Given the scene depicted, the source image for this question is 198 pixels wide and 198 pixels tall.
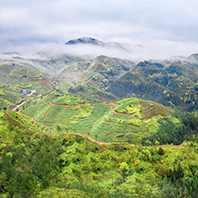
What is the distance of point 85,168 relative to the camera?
124 ft

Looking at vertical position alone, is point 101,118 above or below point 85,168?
below

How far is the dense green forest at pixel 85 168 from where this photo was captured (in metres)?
28.2

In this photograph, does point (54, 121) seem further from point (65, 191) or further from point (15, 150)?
point (65, 191)

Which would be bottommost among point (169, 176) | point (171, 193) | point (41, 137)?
point (41, 137)

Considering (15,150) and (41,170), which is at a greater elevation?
(41,170)

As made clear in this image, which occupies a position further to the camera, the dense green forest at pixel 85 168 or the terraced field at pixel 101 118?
the terraced field at pixel 101 118

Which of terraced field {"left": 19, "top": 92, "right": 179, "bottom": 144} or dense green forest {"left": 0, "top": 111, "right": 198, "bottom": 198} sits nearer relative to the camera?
dense green forest {"left": 0, "top": 111, "right": 198, "bottom": 198}

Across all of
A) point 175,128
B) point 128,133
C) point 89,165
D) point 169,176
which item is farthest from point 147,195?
point 175,128

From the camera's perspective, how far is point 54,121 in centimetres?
10488

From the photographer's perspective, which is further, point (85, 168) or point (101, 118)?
point (101, 118)

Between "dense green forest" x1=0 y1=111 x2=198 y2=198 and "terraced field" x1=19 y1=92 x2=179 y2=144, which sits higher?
"dense green forest" x1=0 y1=111 x2=198 y2=198

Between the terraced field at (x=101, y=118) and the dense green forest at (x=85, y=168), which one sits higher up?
the dense green forest at (x=85, y=168)

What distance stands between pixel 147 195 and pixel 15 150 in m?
33.3

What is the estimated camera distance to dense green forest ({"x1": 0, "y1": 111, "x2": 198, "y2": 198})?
2819 centimetres
